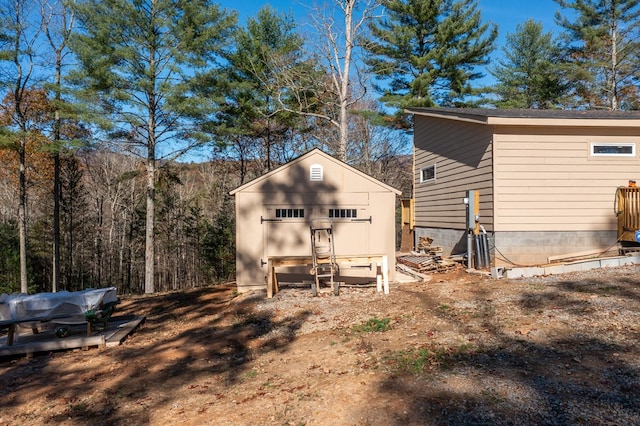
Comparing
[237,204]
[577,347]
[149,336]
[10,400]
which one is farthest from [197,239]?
[577,347]

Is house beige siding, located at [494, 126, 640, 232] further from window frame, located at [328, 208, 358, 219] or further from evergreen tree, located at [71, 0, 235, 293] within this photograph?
evergreen tree, located at [71, 0, 235, 293]

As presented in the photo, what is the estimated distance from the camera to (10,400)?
4.84 metres

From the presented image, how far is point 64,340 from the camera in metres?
6.82

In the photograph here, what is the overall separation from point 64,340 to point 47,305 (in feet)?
2.25

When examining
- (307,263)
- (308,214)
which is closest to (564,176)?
(308,214)

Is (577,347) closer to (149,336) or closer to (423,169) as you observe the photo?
(149,336)

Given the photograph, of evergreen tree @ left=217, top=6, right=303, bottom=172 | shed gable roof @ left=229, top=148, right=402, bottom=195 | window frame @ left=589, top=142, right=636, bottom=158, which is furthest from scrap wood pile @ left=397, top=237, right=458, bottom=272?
evergreen tree @ left=217, top=6, right=303, bottom=172

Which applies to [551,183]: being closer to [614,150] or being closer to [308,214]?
[614,150]

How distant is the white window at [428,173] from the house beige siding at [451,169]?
14 cm

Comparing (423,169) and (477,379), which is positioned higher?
(423,169)

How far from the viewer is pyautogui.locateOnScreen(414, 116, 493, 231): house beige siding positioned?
10.3 metres

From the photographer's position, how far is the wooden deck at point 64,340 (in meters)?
6.67

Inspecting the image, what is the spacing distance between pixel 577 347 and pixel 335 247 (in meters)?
6.49

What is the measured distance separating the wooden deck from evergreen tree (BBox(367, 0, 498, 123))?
16188 millimetres
